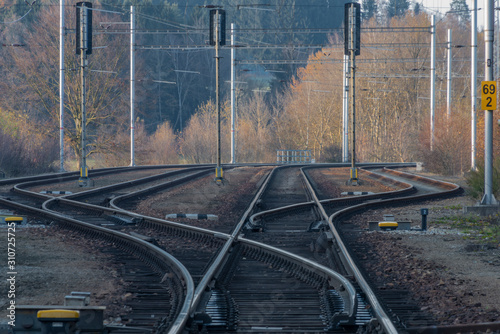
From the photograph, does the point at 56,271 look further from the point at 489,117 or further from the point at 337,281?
the point at 489,117

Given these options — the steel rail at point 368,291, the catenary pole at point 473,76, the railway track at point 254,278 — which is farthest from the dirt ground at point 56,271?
the catenary pole at point 473,76

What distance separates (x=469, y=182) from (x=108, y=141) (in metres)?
33.5

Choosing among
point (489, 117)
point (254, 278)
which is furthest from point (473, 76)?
point (254, 278)

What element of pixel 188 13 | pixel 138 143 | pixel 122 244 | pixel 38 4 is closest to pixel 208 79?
pixel 188 13

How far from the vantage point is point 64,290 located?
302 inches

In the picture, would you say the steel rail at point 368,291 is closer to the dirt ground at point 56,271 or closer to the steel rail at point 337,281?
the steel rail at point 337,281

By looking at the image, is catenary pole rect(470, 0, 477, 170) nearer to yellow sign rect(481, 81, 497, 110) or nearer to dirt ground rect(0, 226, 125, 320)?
yellow sign rect(481, 81, 497, 110)

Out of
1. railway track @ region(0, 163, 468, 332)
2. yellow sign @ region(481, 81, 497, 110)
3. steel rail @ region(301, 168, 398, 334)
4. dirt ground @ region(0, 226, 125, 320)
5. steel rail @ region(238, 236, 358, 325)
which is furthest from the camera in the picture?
yellow sign @ region(481, 81, 497, 110)

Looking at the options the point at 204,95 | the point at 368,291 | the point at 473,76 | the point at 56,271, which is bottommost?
the point at 56,271

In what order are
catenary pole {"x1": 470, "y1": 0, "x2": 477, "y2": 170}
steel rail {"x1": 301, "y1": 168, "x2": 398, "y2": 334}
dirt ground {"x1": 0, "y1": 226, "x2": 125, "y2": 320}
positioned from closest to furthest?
steel rail {"x1": 301, "y1": 168, "x2": 398, "y2": 334}
dirt ground {"x1": 0, "y1": 226, "x2": 125, "y2": 320}
catenary pole {"x1": 470, "y1": 0, "x2": 477, "y2": 170}

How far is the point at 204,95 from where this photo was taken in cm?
8719

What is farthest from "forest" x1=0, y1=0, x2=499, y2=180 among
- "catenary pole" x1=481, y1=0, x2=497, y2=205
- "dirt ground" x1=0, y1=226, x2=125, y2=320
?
"dirt ground" x1=0, y1=226, x2=125, y2=320

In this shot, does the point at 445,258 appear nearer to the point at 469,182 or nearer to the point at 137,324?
the point at 137,324

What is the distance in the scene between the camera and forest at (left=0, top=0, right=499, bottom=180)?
129 ft
